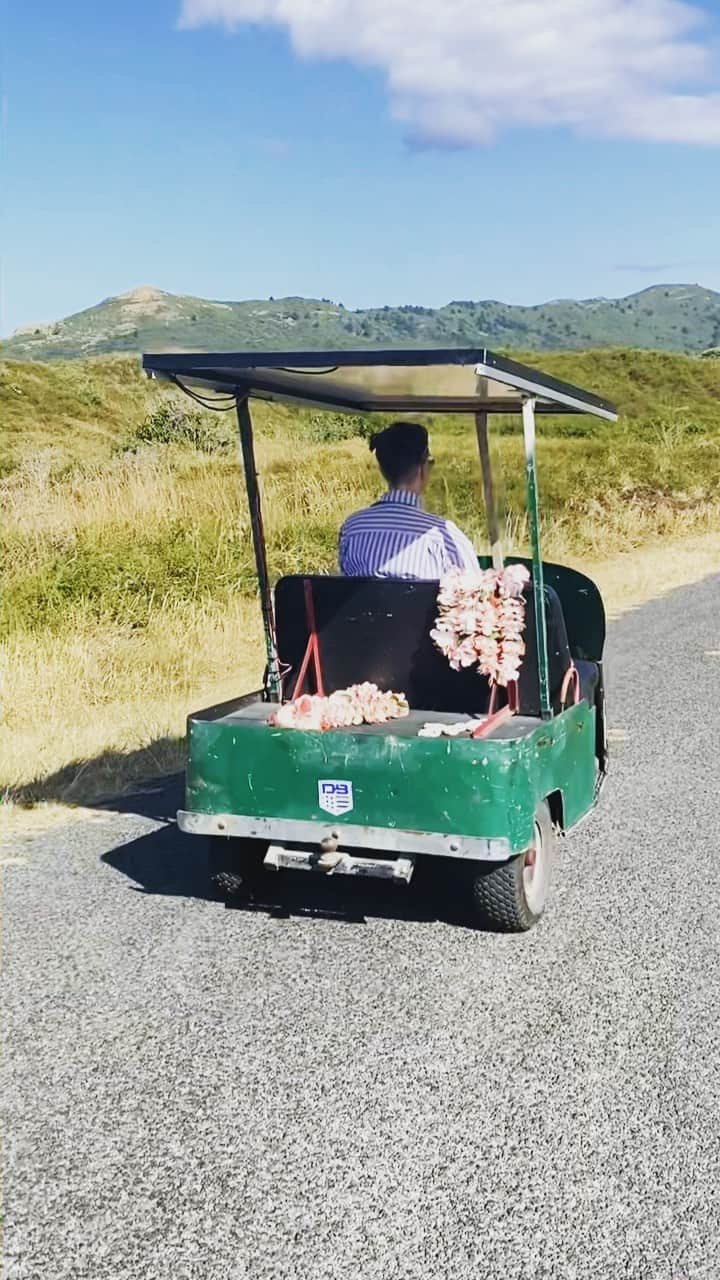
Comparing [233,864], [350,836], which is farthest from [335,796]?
[233,864]

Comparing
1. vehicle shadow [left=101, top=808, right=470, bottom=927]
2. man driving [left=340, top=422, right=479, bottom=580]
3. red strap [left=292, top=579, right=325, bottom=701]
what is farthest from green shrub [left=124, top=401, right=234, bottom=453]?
red strap [left=292, top=579, right=325, bottom=701]

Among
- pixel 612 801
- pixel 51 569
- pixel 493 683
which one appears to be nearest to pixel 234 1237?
pixel 493 683

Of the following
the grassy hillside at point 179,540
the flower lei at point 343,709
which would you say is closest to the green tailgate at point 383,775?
the flower lei at point 343,709

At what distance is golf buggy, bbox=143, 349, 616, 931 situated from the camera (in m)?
4.33

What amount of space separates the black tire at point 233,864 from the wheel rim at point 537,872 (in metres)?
0.96

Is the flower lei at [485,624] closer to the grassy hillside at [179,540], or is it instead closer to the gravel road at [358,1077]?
the grassy hillside at [179,540]

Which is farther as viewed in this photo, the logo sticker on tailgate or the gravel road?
the logo sticker on tailgate

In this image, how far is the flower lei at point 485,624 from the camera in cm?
474

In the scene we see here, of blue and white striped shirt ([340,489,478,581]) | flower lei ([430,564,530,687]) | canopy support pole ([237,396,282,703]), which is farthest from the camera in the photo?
canopy support pole ([237,396,282,703])

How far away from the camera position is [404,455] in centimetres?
520

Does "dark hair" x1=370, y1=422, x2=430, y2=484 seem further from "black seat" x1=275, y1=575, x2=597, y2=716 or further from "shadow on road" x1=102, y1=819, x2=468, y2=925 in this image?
"shadow on road" x1=102, y1=819, x2=468, y2=925

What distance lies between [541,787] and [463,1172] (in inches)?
67.1

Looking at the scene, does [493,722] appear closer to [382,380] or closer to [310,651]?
[310,651]

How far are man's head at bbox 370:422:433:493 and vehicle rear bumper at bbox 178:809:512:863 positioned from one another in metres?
1.41
